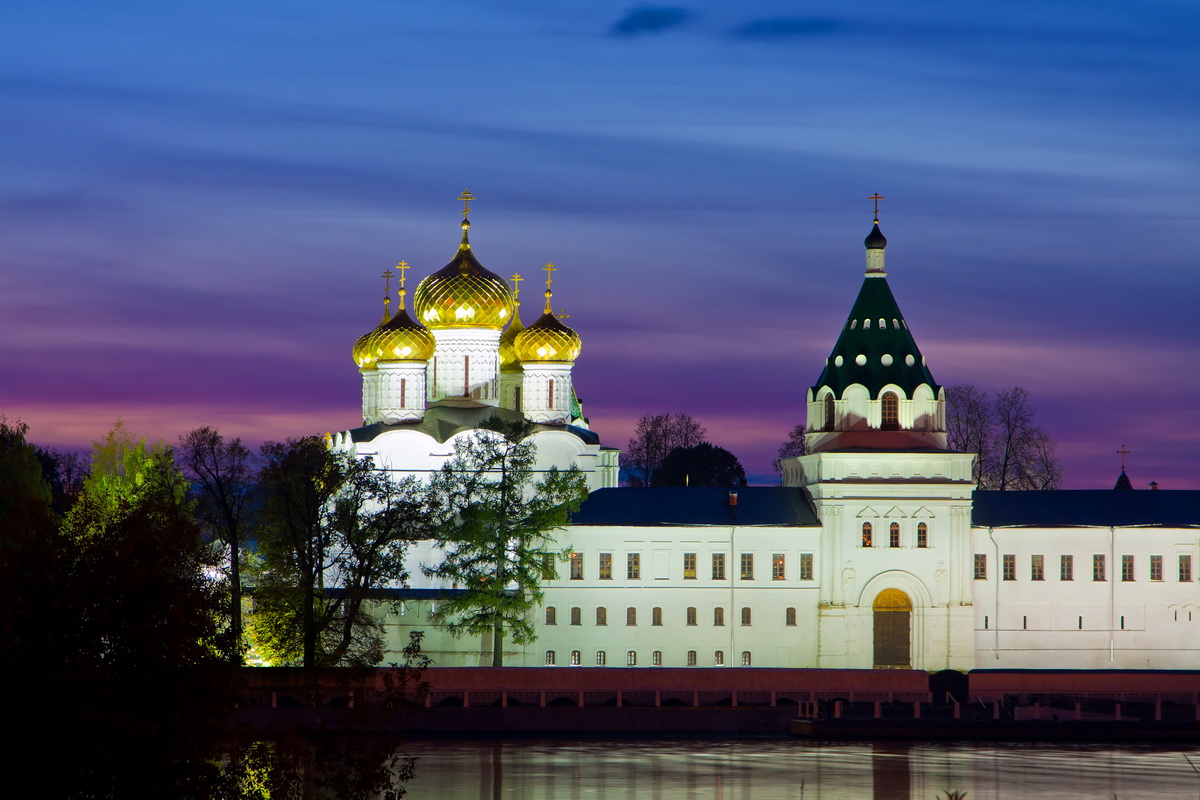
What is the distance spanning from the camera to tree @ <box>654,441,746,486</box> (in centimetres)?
8106

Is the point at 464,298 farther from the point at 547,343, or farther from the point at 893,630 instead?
the point at 893,630

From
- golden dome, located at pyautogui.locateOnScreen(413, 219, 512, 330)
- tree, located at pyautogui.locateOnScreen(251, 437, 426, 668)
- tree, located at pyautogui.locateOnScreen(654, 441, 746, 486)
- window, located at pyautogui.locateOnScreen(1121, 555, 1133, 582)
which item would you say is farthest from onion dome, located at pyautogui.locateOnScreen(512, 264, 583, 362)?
tree, located at pyautogui.locateOnScreen(654, 441, 746, 486)

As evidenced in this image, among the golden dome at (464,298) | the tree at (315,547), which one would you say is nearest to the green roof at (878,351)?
the golden dome at (464,298)

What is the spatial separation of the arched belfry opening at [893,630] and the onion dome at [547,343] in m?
11.3

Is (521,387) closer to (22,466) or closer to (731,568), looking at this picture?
(731,568)

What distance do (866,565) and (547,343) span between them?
36.1 ft

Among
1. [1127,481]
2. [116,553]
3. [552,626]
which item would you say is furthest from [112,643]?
[1127,481]

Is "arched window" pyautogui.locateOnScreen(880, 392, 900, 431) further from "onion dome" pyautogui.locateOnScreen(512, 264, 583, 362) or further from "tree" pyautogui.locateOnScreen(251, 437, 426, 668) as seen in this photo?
"tree" pyautogui.locateOnScreen(251, 437, 426, 668)

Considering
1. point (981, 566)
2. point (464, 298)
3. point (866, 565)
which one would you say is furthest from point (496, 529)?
point (981, 566)

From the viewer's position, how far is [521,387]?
5881 cm

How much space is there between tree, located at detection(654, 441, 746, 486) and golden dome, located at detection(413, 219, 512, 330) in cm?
2638

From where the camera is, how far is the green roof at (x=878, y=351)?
175 ft

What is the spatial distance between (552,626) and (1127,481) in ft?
74.1

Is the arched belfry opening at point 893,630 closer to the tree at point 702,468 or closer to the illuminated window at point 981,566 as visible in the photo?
the illuminated window at point 981,566
